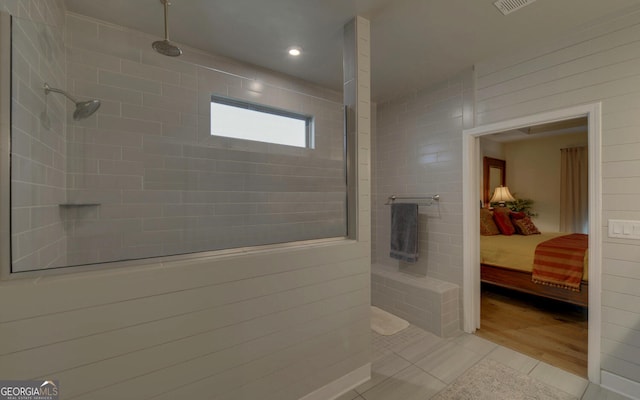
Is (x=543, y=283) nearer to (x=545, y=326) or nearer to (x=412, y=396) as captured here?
(x=545, y=326)

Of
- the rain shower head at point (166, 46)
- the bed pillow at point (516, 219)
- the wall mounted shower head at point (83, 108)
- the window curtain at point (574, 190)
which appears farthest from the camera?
the window curtain at point (574, 190)

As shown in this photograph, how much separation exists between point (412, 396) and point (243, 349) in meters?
1.18

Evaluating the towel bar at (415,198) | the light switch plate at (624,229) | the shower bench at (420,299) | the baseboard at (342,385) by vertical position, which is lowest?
the baseboard at (342,385)

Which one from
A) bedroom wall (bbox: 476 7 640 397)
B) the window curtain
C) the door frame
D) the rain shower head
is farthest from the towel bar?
the window curtain

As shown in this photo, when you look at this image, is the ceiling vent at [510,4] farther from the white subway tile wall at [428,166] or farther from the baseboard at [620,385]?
the baseboard at [620,385]

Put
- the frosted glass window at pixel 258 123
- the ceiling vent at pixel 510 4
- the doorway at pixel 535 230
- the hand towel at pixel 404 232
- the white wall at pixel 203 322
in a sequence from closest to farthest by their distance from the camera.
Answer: the white wall at pixel 203 322
the ceiling vent at pixel 510 4
the frosted glass window at pixel 258 123
the doorway at pixel 535 230
the hand towel at pixel 404 232

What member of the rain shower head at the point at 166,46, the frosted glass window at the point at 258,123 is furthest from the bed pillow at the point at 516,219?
the rain shower head at the point at 166,46

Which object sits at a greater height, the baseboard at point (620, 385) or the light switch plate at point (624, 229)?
the light switch plate at point (624, 229)

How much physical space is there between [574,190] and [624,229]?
3.97 meters

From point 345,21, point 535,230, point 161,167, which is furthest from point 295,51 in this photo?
point 535,230

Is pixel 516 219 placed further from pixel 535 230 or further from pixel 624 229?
pixel 624 229

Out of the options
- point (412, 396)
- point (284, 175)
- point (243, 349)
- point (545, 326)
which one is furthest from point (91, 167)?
point (545, 326)

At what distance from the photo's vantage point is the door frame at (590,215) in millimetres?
1819

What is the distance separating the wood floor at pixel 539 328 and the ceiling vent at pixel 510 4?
2.59 m
